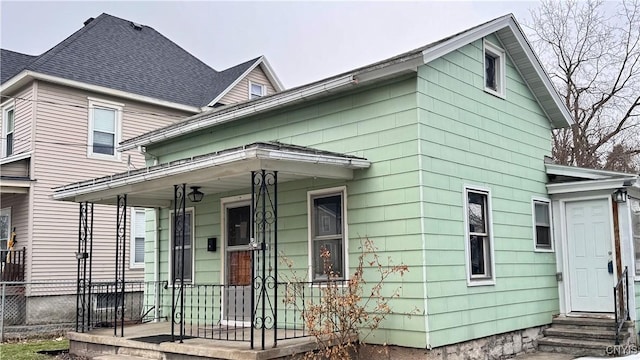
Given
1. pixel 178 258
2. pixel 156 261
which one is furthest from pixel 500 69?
pixel 156 261

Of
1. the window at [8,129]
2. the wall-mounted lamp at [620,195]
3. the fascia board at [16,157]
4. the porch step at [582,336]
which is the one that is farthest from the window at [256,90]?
the porch step at [582,336]

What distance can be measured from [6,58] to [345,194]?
1471 cm

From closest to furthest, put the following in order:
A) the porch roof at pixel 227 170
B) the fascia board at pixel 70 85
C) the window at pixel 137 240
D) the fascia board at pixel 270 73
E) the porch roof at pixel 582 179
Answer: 1. the porch roof at pixel 227 170
2. the porch roof at pixel 582 179
3. the fascia board at pixel 70 85
4. the window at pixel 137 240
5. the fascia board at pixel 270 73

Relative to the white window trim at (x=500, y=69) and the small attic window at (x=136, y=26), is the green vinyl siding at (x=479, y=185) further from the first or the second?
the small attic window at (x=136, y=26)

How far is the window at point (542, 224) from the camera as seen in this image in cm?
1027

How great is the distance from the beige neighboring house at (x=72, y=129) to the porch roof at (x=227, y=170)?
460 cm

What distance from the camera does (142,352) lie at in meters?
8.24

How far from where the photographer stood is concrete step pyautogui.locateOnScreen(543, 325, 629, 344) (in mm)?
9023

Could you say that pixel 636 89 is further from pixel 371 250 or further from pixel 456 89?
pixel 371 250

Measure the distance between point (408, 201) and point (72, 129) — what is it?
461 inches

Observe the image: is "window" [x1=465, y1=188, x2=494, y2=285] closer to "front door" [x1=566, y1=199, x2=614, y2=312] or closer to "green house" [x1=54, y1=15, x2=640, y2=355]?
"green house" [x1=54, y1=15, x2=640, y2=355]

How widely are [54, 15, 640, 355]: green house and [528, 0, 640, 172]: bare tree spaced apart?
13.6 m

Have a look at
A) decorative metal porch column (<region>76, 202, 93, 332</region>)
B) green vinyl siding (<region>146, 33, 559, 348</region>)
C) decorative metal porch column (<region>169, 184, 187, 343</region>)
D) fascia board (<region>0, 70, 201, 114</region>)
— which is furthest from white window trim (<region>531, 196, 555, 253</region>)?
fascia board (<region>0, 70, 201, 114</region>)

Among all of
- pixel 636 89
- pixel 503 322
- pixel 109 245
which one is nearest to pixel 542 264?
pixel 503 322
